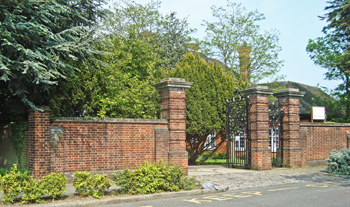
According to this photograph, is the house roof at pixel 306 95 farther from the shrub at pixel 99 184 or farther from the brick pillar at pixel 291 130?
the shrub at pixel 99 184

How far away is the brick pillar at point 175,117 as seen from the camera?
519 inches

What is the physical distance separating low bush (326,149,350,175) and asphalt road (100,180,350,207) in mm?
3557

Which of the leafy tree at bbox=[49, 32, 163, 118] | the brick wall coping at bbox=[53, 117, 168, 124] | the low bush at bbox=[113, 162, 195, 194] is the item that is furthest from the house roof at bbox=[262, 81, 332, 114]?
the low bush at bbox=[113, 162, 195, 194]

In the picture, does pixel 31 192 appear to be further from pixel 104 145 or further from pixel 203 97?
pixel 203 97

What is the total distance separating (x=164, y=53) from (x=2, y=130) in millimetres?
16800

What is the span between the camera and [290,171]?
635 inches

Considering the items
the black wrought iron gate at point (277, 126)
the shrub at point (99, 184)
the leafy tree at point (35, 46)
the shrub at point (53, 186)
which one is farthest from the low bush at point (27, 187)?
the black wrought iron gate at point (277, 126)

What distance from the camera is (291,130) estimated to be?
17.1m

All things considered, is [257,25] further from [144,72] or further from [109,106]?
[109,106]

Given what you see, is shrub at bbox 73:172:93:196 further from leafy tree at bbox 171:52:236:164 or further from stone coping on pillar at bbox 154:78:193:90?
leafy tree at bbox 171:52:236:164

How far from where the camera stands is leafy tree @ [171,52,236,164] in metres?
18.1

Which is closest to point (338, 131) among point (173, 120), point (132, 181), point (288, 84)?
point (173, 120)

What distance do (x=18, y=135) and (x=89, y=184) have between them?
3452 millimetres

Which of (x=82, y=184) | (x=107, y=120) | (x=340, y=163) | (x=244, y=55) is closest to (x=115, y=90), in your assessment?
(x=107, y=120)
